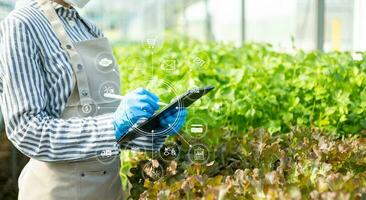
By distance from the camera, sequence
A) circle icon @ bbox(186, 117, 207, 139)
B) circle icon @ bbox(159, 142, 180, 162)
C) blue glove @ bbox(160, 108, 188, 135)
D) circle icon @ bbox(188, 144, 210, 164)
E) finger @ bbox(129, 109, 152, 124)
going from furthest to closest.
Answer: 1. circle icon @ bbox(186, 117, 207, 139)
2. circle icon @ bbox(159, 142, 180, 162)
3. circle icon @ bbox(188, 144, 210, 164)
4. blue glove @ bbox(160, 108, 188, 135)
5. finger @ bbox(129, 109, 152, 124)

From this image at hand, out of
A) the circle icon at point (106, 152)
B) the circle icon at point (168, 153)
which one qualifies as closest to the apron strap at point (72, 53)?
the circle icon at point (106, 152)

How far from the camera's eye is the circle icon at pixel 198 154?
224cm

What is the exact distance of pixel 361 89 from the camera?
3.15 m

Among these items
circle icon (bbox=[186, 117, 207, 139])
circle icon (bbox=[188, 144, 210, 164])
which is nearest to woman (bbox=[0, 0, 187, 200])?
circle icon (bbox=[188, 144, 210, 164])

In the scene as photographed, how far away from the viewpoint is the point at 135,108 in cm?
186

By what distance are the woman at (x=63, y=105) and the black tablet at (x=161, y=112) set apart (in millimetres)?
18

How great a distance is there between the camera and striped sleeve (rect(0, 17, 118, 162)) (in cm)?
193

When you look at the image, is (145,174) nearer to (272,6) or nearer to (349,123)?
(349,123)

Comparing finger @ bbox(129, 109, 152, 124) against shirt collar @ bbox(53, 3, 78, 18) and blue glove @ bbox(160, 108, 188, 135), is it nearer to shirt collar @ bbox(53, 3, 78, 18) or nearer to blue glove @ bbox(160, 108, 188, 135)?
blue glove @ bbox(160, 108, 188, 135)

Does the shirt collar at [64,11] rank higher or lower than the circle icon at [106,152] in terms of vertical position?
higher

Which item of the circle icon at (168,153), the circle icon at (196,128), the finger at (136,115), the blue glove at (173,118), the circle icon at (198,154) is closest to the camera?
the finger at (136,115)

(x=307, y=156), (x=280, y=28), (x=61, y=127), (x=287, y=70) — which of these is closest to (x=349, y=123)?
(x=287, y=70)

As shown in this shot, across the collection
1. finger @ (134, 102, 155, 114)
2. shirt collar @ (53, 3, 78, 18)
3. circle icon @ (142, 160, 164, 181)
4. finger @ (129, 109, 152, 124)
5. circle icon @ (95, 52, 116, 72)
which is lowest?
circle icon @ (142, 160, 164, 181)

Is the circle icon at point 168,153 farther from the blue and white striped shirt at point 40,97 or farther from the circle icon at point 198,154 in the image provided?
the blue and white striped shirt at point 40,97
